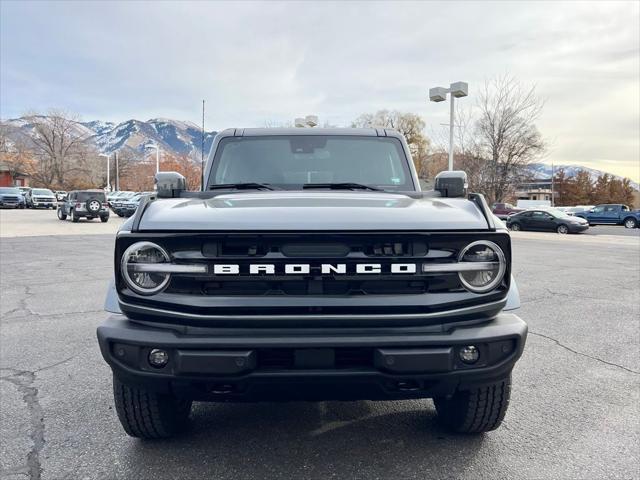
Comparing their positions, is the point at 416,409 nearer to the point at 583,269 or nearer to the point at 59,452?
the point at 59,452

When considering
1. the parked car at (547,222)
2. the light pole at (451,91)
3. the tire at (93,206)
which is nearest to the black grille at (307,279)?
the light pole at (451,91)

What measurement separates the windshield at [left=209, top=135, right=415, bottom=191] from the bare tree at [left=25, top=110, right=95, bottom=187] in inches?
2925

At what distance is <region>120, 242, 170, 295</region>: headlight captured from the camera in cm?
227

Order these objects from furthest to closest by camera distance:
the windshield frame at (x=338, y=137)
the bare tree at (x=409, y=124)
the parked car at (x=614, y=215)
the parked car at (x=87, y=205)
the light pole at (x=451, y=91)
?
the bare tree at (x=409, y=124), the parked car at (x=614, y=215), the parked car at (x=87, y=205), the light pole at (x=451, y=91), the windshield frame at (x=338, y=137)

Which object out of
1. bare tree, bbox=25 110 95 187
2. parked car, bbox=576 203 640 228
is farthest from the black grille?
bare tree, bbox=25 110 95 187

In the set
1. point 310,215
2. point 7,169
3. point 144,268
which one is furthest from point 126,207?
point 7,169

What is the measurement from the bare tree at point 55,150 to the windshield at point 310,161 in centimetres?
7429

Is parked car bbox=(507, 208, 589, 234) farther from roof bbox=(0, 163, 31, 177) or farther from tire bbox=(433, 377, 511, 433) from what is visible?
roof bbox=(0, 163, 31, 177)

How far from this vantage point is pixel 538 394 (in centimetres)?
367

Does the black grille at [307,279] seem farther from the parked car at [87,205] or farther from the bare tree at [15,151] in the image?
the bare tree at [15,151]

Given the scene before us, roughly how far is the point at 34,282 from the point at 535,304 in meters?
7.95

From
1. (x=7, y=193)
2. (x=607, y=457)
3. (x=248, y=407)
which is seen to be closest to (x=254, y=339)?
(x=248, y=407)

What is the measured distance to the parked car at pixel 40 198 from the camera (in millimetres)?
44281

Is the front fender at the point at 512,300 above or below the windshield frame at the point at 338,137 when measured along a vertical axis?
below
